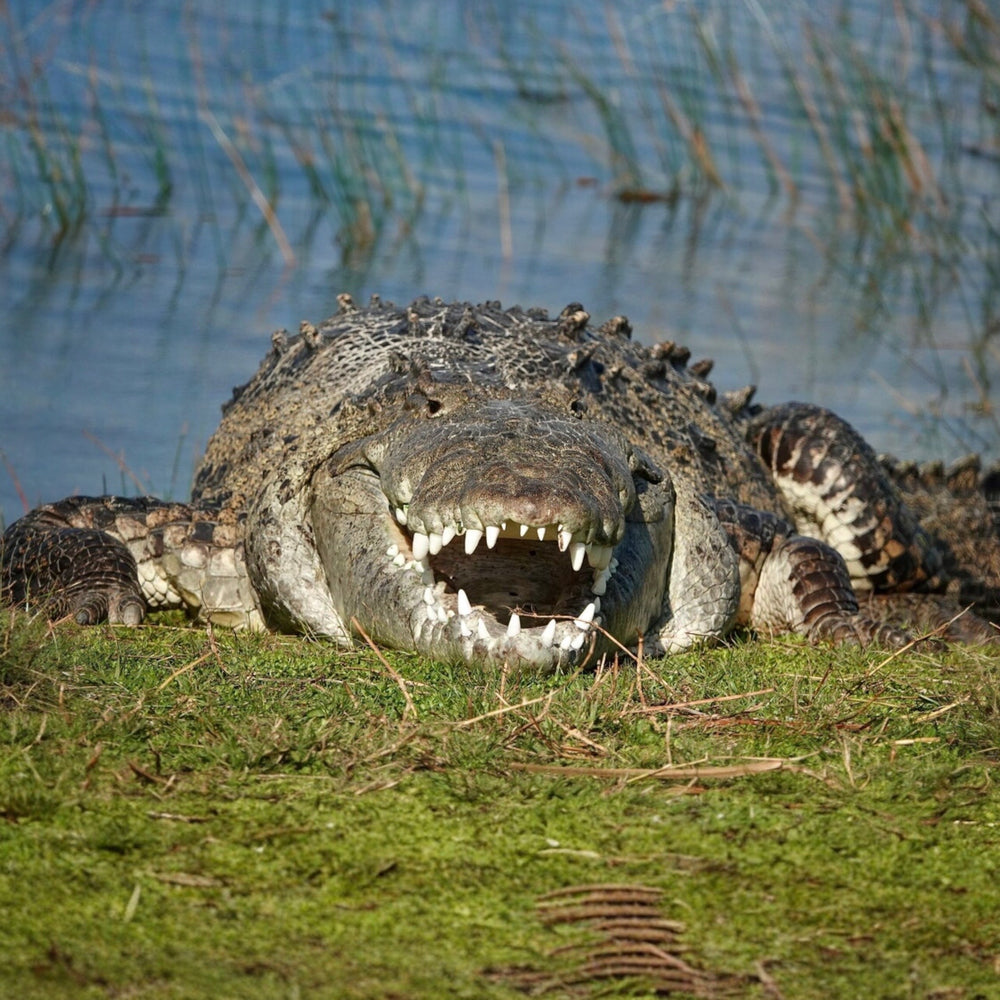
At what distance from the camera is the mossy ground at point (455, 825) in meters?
2.44

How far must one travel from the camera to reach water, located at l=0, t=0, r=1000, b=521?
937 cm

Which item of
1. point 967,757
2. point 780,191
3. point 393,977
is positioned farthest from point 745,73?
point 393,977

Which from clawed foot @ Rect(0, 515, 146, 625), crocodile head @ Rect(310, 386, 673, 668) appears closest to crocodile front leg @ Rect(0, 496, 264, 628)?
clawed foot @ Rect(0, 515, 146, 625)

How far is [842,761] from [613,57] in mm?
14778

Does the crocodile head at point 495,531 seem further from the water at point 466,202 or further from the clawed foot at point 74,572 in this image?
the water at point 466,202

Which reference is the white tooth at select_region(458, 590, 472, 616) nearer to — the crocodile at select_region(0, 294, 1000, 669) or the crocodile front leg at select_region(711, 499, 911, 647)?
the crocodile at select_region(0, 294, 1000, 669)

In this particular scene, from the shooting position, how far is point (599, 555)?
3934mm

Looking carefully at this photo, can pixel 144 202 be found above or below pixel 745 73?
below

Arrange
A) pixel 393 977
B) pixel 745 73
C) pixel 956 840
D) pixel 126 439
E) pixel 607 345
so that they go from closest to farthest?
pixel 393 977, pixel 956 840, pixel 607 345, pixel 126 439, pixel 745 73

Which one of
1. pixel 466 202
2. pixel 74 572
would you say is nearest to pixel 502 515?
pixel 74 572

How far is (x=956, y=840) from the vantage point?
2.97 m

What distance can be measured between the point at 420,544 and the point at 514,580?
16.8 inches

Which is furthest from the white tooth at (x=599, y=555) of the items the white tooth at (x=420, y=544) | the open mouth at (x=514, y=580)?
the white tooth at (x=420, y=544)

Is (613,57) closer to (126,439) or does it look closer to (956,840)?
(126,439)
